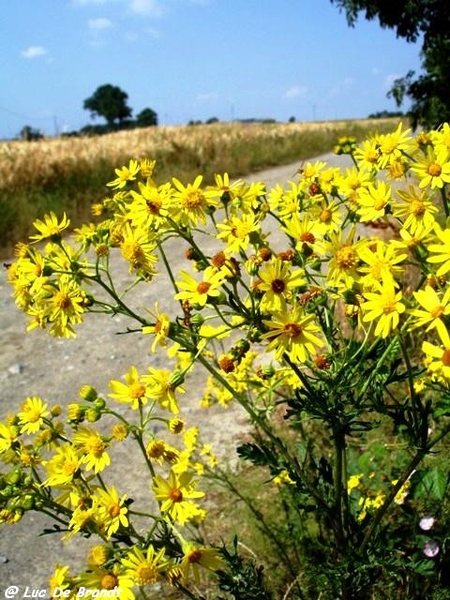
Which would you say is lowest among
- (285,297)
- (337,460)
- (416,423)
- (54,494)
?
(54,494)

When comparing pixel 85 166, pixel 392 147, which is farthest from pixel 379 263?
pixel 85 166

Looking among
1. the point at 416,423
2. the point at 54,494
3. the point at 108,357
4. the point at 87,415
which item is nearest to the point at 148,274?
the point at 87,415

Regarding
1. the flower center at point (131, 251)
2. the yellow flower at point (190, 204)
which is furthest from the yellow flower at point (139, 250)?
the yellow flower at point (190, 204)

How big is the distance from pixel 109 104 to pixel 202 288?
265 ft

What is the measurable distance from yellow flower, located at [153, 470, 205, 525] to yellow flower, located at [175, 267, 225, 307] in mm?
378

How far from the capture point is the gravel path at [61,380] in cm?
262

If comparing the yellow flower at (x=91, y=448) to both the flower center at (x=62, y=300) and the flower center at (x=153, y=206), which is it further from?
the flower center at (x=153, y=206)

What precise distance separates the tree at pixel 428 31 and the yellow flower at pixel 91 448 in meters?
11.0

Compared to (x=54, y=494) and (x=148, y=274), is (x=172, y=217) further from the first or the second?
(x=54, y=494)

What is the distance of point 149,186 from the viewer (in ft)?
5.06

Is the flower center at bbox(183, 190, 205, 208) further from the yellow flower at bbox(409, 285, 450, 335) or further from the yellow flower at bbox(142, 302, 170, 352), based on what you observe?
the yellow flower at bbox(409, 285, 450, 335)

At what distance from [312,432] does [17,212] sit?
6631 millimetres

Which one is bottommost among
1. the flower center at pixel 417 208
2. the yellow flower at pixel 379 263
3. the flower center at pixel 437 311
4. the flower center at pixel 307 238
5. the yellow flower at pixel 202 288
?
the flower center at pixel 437 311

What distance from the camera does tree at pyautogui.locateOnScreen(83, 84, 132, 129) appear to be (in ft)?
254
